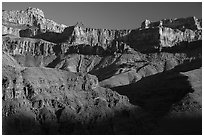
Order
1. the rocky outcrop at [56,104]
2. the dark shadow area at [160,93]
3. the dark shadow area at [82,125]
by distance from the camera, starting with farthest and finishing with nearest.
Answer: the dark shadow area at [160,93]
the rocky outcrop at [56,104]
the dark shadow area at [82,125]

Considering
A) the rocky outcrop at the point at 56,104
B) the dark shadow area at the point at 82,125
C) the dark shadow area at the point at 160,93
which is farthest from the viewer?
the dark shadow area at the point at 160,93

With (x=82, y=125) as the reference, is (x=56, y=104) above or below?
above

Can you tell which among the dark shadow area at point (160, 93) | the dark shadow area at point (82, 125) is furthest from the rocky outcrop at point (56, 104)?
the dark shadow area at point (160, 93)

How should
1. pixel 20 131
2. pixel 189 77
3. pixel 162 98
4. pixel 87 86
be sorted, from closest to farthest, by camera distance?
Result: pixel 20 131
pixel 87 86
pixel 162 98
pixel 189 77

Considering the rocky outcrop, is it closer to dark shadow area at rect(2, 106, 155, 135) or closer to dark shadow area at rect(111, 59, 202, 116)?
dark shadow area at rect(2, 106, 155, 135)

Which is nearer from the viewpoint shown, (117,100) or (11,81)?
(11,81)

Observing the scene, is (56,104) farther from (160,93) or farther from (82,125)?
(160,93)

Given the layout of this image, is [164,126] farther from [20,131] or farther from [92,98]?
[20,131]

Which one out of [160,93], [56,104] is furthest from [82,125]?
[160,93]

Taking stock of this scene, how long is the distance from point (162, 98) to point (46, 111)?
48826mm

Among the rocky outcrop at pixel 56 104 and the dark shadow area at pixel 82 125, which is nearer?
the dark shadow area at pixel 82 125

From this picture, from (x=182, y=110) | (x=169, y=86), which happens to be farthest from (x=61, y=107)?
(x=169, y=86)

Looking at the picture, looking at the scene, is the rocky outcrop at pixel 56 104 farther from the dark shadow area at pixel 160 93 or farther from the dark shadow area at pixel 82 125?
the dark shadow area at pixel 160 93

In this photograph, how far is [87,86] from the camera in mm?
164625
